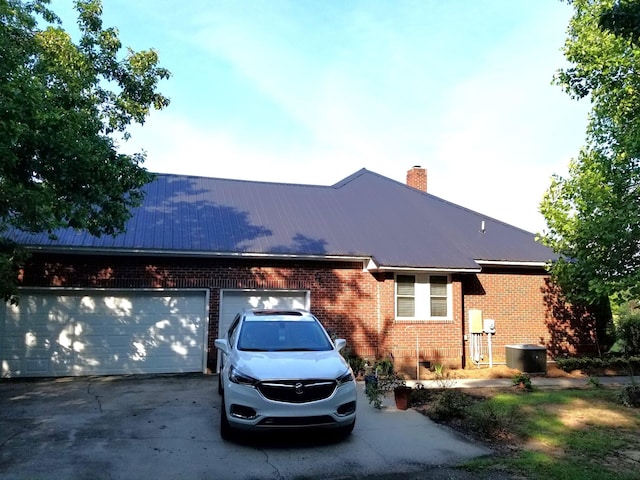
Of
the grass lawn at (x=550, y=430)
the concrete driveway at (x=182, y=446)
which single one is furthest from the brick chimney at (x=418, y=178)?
the concrete driveway at (x=182, y=446)

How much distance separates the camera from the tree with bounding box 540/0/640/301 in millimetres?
10836

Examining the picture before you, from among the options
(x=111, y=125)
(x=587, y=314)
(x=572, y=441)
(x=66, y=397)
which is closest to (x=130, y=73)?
(x=111, y=125)

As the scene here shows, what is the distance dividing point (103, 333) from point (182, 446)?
6839 millimetres

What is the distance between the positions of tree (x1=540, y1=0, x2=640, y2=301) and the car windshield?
692cm

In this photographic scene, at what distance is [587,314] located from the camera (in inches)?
643

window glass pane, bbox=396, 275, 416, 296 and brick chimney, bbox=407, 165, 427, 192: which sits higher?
brick chimney, bbox=407, 165, 427, 192

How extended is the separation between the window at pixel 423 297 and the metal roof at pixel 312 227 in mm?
718

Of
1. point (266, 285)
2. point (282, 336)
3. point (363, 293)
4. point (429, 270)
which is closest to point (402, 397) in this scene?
point (282, 336)

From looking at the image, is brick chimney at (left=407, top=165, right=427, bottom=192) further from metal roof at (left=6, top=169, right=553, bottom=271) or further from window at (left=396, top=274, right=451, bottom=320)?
window at (left=396, top=274, right=451, bottom=320)

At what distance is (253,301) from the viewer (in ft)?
44.2

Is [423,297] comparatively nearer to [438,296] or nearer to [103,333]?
[438,296]

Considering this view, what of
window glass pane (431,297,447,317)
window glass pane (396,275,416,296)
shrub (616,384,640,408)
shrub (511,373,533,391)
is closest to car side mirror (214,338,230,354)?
shrub (511,373,533,391)

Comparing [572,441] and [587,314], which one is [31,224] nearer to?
[572,441]

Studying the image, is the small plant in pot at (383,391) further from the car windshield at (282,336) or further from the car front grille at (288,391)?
the car front grille at (288,391)
